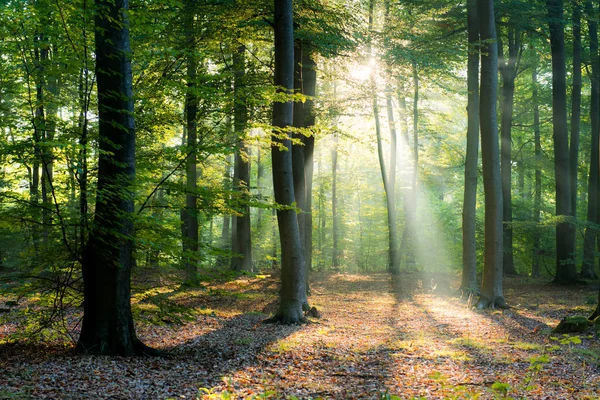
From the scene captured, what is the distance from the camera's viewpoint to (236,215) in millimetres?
10094

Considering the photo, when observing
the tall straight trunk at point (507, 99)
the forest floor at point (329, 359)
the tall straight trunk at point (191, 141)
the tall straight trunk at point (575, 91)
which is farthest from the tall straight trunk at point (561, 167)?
the tall straight trunk at point (191, 141)

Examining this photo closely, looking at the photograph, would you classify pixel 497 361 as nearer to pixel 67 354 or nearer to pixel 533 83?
pixel 67 354

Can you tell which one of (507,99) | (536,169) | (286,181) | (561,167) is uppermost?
(507,99)

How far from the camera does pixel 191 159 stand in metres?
7.44

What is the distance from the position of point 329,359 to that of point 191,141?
3.90 meters

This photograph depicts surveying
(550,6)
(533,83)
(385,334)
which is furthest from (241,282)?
(533,83)

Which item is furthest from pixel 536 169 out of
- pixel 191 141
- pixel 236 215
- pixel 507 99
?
pixel 191 141

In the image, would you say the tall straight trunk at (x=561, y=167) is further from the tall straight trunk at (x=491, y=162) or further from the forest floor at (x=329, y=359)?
the tall straight trunk at (x=491, y=162)

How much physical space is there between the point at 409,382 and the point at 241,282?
11.9m

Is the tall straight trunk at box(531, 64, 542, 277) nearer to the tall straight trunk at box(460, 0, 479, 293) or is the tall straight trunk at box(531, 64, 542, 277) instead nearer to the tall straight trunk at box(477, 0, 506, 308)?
the tall straight trunk at box(460, 0, 479, 293)

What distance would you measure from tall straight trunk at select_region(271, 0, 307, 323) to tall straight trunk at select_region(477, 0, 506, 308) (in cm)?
513

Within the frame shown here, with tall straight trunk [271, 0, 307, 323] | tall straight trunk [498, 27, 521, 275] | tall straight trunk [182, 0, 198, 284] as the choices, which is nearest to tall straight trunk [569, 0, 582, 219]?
tall straight trunk [498, 27, 521, 275]

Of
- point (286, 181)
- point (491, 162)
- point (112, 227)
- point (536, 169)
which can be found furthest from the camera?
point (536, 169)

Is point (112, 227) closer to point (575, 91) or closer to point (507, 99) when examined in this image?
point (507, 99)
